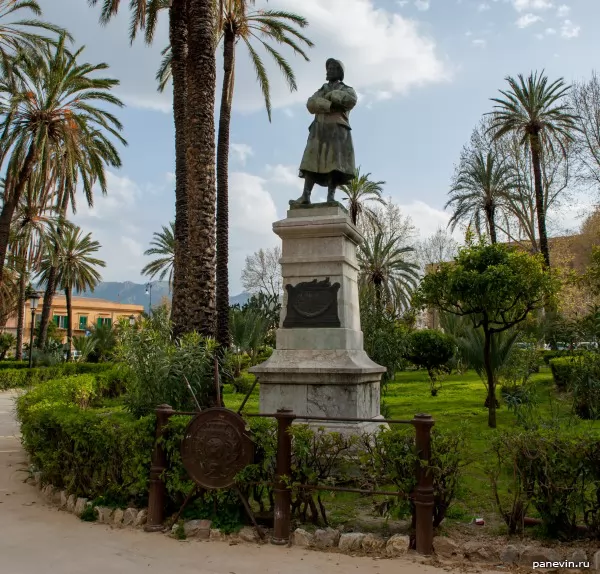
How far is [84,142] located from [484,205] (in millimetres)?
18991

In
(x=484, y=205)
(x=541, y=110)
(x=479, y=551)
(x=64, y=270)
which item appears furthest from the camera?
(x=64, y=270)

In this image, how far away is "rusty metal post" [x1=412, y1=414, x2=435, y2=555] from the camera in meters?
4.51

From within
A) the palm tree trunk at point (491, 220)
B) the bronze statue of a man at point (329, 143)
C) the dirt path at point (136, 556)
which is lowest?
the dirt path at point (136, 556)

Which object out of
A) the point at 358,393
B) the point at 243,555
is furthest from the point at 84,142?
the point at 243,555

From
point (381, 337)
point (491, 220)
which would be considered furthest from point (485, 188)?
point (381, 337)

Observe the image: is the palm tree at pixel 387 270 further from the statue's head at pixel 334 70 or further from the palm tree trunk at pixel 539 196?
the statue's head at pixel 334 70

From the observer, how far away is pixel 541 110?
1051 inches

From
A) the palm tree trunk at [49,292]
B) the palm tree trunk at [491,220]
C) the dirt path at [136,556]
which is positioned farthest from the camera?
the palm tree trunk at [491,220]

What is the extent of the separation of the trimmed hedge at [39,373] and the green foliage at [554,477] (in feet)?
64.5

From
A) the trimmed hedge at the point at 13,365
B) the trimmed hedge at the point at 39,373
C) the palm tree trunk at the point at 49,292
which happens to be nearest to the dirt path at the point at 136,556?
the trimmed hedge at the point at 39,373

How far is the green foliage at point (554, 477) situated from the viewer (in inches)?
174

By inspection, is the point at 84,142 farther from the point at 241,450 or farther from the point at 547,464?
the point at 547,464

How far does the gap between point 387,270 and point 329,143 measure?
Result: 24234mm

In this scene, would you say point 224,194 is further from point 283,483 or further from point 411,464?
point 411,464
